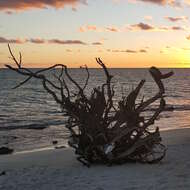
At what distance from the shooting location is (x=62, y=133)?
2420cm

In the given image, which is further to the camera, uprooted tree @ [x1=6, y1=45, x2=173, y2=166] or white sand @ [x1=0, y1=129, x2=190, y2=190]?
uprooted tree @ [x1=6, y1=45, x2=173, y2=166]

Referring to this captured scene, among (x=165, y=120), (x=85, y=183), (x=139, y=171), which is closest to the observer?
(x=85, y=183)

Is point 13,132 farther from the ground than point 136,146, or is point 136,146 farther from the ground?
point 136,146

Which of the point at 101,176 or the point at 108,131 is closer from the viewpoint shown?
the point at 101,176

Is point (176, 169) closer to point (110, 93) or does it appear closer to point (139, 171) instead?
point (139, 171)

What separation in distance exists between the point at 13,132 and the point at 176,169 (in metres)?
16.0

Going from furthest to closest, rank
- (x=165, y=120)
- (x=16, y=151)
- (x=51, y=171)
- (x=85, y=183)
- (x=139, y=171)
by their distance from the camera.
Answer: (x=165, y=120), (x=16, y=151), (x=51, y=171), (x=139, y=171), (x=85, y=183)

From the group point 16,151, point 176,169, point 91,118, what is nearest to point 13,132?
point 16,151

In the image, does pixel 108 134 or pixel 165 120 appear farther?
pixel 165 120

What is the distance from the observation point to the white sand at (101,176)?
9273 mm

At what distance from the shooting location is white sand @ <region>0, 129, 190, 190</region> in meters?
9.27

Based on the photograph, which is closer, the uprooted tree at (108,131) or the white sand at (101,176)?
the white sand at (101,176)

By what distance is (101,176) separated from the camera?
10.2m

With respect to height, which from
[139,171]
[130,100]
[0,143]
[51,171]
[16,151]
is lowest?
[0,143]
